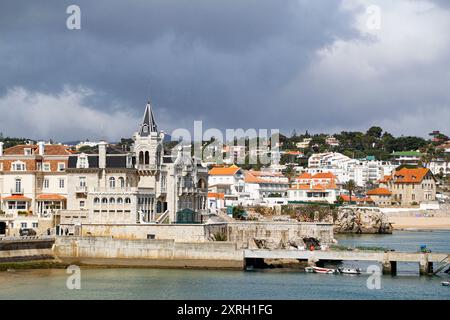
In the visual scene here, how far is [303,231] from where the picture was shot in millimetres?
84938

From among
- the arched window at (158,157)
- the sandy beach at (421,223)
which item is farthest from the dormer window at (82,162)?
the sandy beach at (421,223)

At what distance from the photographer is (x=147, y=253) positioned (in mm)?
74125

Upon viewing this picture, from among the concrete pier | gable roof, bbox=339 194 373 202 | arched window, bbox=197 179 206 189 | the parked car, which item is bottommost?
the concrete pier

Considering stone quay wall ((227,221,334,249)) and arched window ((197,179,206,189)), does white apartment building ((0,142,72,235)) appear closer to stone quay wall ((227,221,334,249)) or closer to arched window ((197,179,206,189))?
arched window ((197,179,206,189))

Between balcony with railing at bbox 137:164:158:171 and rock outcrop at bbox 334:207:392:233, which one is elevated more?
balcony with railing at bbox 137:164:158:171

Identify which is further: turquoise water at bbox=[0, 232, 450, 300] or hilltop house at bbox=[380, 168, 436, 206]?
hilltop house at bbox=[380, 168, 436, 206]

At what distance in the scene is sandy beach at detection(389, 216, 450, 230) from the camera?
15339 centimetres

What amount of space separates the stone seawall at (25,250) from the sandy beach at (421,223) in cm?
8581

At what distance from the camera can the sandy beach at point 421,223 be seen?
153m

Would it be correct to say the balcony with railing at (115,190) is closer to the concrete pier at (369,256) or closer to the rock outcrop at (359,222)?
the concrete pier at (369,256)

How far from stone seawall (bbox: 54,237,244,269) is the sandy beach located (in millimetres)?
82344

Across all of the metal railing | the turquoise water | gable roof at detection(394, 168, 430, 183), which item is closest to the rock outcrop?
gable roof at detection(394, 168, 430, 183)

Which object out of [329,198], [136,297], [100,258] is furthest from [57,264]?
[329,198]

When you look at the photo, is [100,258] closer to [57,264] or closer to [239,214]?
[57,264]
